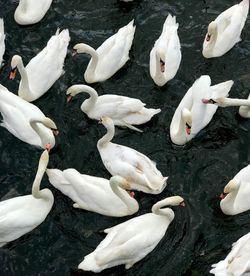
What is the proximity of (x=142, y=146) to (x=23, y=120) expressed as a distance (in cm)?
232

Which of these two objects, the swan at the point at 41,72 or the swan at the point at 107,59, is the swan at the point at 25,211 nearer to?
the swan at the point at 41,72

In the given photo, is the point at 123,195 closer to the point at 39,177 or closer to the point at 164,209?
the point at 164,209

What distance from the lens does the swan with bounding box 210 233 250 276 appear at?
410 inches

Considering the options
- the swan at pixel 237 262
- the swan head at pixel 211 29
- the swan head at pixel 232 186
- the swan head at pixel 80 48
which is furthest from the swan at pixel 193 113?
the swan at pixel 237 262

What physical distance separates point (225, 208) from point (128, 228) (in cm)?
187

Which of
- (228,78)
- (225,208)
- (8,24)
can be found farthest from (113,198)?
(8,24)

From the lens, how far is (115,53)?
13.5 metres

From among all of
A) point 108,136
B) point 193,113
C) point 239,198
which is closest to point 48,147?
point 108,136

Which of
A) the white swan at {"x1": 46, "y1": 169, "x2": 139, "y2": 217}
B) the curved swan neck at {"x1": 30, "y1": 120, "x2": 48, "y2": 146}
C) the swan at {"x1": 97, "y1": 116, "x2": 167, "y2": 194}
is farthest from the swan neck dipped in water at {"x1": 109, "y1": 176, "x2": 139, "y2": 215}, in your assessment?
the curved swan neck at {"x1": 30, "y1": 120, "x2": 48, "y2": 146}

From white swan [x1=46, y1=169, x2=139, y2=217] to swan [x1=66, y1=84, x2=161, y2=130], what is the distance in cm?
158

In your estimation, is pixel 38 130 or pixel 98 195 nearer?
pixel 98 195

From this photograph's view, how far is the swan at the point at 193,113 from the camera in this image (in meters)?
12.5

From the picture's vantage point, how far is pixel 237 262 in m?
10.5

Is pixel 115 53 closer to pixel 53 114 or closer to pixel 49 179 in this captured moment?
pixel 53 114
